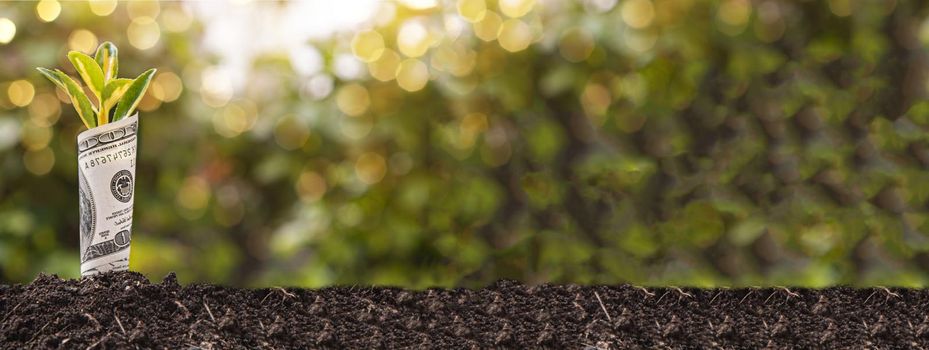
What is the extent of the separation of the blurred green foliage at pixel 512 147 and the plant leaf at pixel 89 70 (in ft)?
0.98

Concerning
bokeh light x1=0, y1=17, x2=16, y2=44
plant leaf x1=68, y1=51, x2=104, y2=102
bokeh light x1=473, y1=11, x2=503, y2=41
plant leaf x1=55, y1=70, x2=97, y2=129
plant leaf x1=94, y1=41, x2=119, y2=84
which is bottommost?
plant leaf x1=55, y1=70, x2=97, y2=129

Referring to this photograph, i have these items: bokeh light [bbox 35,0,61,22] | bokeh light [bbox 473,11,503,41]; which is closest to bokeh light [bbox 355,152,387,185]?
bokeh light [bbox 473,11,503,41]

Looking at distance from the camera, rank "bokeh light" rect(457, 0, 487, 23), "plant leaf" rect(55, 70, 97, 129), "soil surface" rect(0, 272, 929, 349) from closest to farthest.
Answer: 1. "soil surface" rect(0, 272, 929, 349)
2. "plant leaf" rect(55, 70, 97, 129)
3. "bokeh light" rect(457, 0, 487, 23)

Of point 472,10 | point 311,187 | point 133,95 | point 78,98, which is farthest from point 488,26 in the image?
point 78,98

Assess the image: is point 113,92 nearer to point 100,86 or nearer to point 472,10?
point 100,86

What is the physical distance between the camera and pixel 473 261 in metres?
2.46

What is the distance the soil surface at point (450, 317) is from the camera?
196 cm

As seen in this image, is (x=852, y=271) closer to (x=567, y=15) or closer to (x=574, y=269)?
(x=574, y=269)

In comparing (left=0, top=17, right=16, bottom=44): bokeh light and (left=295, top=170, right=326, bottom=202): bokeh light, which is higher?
(left=0, top=17, right=16, bottom=44): bokeh light

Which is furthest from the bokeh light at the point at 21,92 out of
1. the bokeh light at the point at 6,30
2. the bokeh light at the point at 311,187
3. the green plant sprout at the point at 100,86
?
the bokeh light at the point at 311,187

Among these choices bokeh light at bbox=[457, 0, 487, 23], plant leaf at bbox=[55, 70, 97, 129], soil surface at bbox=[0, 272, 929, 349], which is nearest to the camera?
soil surface at bbox=[0, 272, 929, 349]

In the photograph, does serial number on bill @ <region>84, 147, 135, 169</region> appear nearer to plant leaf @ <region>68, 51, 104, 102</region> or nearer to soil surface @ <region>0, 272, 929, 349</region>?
plant leaf @ <region>68, 51, 104, 102</region>

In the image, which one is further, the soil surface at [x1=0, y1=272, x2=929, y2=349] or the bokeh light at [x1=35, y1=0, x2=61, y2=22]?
the bokeh light at [x1=35, y1=0, x2=61, y2=22]

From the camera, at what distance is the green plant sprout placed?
2102mm
